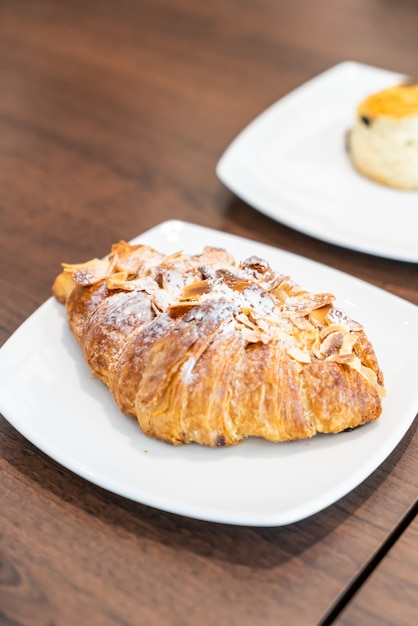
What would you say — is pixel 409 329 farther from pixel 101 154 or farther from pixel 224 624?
pixel 101 154

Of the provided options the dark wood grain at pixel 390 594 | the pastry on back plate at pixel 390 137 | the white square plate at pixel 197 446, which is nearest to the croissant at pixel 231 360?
the white square plate at pixel 197 446

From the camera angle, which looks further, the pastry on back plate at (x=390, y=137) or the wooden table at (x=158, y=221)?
the pastry on back plate at (x=390, y=137)

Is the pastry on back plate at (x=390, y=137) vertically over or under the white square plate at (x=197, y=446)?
over

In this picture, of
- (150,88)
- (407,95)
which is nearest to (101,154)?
(150,88)

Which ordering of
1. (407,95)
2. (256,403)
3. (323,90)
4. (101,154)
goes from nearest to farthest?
(256,403), (407,95), (101,154), (323,90)

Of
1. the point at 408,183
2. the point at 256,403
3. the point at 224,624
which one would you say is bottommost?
the point at 224,624

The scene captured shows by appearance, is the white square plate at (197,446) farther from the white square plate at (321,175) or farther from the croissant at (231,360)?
the white square plate at (321,175)
